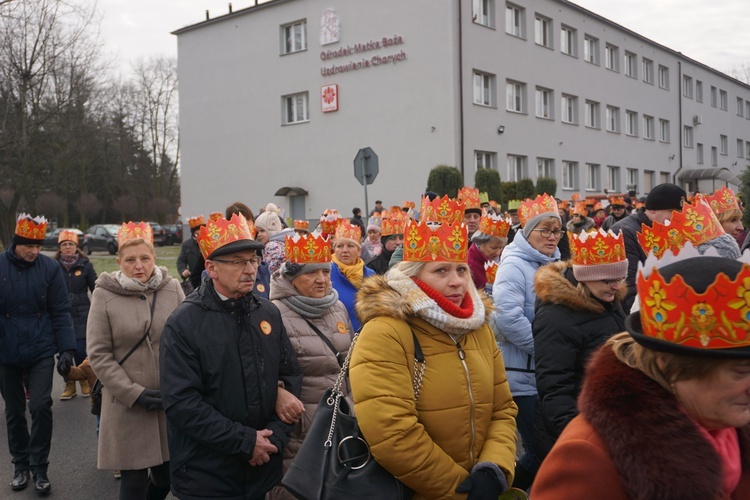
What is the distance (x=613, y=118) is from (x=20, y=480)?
38.0 meters

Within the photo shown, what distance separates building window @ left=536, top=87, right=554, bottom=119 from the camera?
1282 inches

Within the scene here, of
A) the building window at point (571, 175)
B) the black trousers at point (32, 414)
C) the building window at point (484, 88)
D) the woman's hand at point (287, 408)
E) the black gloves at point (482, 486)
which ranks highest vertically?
the building window at point (484, 88)

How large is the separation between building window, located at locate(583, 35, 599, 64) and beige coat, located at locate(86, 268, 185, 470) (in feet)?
116

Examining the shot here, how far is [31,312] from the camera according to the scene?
613cm

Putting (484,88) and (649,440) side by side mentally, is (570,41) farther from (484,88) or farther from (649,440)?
(649,440)

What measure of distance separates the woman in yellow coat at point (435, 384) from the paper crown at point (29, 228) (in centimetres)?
410

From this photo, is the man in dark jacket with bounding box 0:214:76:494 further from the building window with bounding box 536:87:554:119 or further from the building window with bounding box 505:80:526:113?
the building window with bounding box 536:87:554:119

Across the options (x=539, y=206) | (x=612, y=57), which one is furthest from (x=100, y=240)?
(x=539, y=206)

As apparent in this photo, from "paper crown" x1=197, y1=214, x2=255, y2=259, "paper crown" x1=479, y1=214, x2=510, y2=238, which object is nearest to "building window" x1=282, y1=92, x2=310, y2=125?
"paper crown" x1=479, y1=214, x2=510, y2=238

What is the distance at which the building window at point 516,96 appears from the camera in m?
30.6

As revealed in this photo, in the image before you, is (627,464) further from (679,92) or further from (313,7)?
(679,92)

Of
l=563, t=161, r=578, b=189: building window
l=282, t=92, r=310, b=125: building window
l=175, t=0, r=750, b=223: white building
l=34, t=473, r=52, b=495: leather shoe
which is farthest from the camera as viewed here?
l=563, t=161, r=578, b=189: building window

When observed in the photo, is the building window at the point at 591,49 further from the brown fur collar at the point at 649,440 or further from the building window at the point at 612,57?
the brown fur collar at the point at 649,440

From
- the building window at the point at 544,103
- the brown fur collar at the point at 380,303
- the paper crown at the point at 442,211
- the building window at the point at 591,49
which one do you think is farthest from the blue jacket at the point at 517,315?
the building window at the point at 591,49
